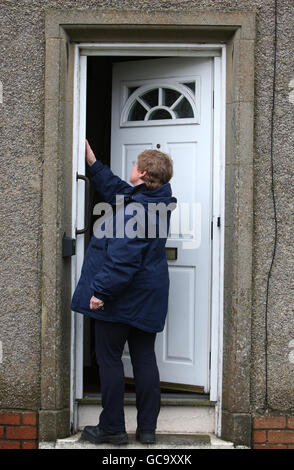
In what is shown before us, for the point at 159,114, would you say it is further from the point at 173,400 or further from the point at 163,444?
the point at 163,444

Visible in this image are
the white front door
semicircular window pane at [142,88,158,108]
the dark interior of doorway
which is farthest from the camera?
the dark interior of doorway

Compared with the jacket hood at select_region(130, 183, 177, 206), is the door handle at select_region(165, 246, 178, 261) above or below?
below

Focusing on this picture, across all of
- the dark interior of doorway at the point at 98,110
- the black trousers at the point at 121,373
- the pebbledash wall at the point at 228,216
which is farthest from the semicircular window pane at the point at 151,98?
the black trousers at the point at 121,373

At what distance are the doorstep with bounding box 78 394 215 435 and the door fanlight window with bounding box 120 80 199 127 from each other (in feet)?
6.79

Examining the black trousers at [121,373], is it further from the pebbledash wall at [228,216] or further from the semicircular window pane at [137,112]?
the semicircular window pane at [137,112]

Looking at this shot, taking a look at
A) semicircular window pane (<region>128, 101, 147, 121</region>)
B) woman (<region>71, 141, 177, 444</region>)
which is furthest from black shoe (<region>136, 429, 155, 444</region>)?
semicircular window pane (<region>128, 101, 147, 121</region>)

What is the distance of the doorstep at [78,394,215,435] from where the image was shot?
3.90 meters

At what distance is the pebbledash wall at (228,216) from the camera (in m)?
3.66

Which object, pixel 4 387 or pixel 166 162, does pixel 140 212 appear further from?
pixel 4 387

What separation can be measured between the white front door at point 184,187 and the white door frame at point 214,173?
0.51 ft

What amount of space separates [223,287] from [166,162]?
3.11 feet

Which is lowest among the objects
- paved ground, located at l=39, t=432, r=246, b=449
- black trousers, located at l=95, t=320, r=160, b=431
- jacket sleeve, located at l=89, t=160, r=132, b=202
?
paved ground, located at l=39, t=432, r=246, b=449

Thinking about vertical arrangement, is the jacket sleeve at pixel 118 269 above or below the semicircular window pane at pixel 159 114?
below

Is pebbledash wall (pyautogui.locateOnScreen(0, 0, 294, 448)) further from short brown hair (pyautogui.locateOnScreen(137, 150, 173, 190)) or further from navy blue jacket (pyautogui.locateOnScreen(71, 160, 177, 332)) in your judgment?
short brown hair (pyautogui.locateOnScreen(137, 150, 173, 190))
